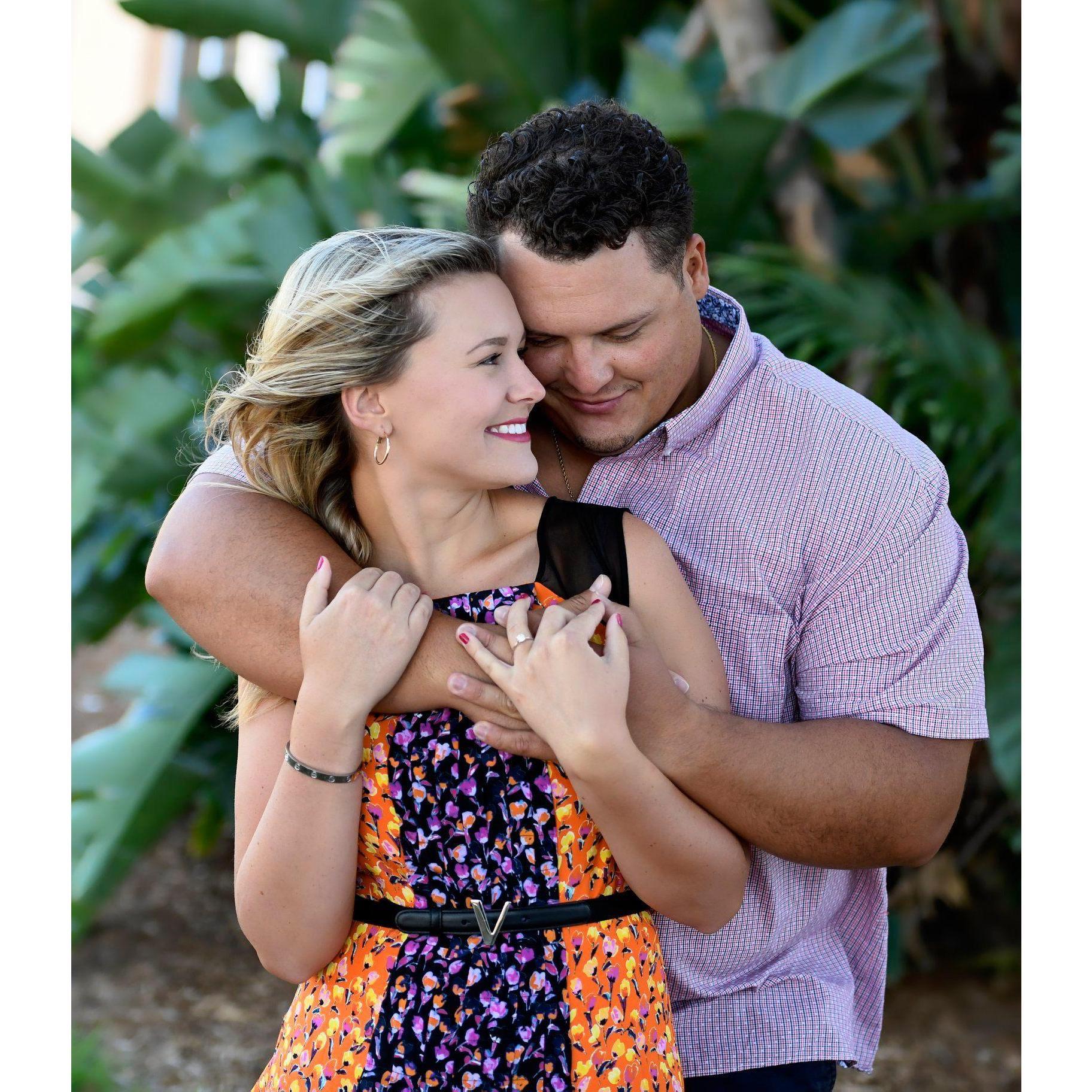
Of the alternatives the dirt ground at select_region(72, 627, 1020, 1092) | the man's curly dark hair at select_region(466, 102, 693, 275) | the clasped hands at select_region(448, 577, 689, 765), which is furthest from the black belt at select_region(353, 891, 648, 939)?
the dirt ground at select_region(72, 627, 1020, 1092)

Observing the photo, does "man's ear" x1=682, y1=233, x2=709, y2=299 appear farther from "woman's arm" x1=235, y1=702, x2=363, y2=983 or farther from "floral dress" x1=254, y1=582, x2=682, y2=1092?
"woman's arm" x1=235, y1=702, x2=363, y2=983

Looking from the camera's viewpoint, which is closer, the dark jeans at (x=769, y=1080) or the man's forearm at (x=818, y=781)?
the man's forearm at (x=818, y=781)

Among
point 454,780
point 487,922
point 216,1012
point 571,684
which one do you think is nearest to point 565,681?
point 571,684

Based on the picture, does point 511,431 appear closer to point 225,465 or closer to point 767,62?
point 225,465

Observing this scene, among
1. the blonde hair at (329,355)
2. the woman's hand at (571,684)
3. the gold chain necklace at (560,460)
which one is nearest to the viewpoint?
the woman's hand at (571,684)

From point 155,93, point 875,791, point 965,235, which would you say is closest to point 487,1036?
point 875,791

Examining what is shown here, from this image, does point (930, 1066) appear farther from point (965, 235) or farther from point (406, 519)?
point (406, 519)

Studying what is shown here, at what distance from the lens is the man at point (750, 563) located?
1.89 m

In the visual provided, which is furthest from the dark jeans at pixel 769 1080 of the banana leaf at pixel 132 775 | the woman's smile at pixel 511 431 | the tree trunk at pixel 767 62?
the tree trunk at pixel 767 62

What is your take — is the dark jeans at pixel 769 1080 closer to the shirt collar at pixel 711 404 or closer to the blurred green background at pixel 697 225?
the shirt collar at pixel 711 404

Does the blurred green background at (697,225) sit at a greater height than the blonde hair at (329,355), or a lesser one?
lesser

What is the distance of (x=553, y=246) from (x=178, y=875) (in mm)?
4685

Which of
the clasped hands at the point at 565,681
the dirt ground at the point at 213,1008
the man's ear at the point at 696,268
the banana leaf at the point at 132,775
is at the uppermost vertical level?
the man's ear at the point at 696,268

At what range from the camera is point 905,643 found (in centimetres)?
196
